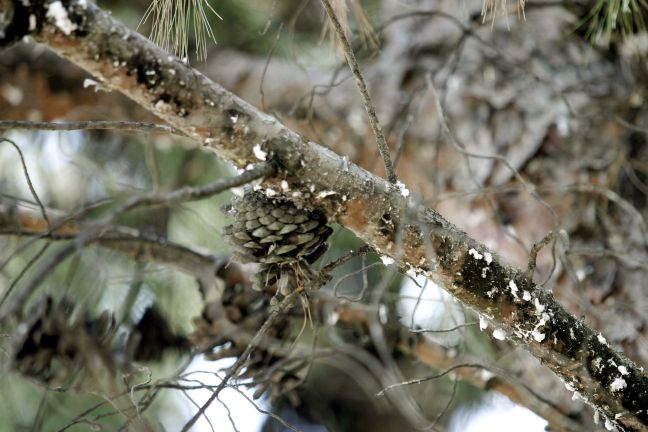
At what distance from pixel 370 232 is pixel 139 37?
0.72 ft

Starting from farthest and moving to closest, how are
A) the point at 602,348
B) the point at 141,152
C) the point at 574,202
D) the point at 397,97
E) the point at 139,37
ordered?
the point at 141,152 → the point at 397,97 → the point at 574,202 → the point at 602,348 → the point at 139,37

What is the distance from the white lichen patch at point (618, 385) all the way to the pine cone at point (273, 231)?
0.94 ft

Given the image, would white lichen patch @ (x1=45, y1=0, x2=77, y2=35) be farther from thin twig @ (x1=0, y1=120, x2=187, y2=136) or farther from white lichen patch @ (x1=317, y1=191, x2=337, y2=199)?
white lichen patch @ (x1=317, y1=191, x2=337, y2=199)

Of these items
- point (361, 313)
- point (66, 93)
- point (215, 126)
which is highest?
point (66, 93)

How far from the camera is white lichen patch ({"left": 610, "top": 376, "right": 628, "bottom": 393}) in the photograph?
0.61m

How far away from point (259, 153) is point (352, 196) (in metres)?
0.08

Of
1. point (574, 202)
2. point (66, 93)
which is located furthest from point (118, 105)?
point (574, 202)

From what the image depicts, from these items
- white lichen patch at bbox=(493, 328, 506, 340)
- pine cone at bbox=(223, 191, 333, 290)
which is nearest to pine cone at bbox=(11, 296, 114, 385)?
pine cone at bbox=(223, 191, 333, 290)

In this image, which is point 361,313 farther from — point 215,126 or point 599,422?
point 215,126

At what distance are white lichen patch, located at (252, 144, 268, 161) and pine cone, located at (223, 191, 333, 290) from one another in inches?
2.1

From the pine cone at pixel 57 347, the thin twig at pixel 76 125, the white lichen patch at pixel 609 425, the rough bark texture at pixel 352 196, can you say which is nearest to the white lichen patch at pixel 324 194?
the rough bark texture at pixel 352 196

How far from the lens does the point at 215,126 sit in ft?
1.56

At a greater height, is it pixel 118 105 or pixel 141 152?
pixel 141 152

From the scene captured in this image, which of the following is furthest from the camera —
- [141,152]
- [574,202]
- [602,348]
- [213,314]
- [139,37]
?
[141,152]
